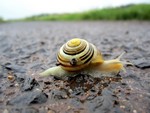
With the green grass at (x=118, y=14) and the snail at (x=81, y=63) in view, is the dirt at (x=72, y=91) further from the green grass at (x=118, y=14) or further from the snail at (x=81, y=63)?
A: the green grass at (x=118, y=14)

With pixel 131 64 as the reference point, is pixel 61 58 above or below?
above

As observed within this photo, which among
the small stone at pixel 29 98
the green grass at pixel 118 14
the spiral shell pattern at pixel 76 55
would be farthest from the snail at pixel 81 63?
the green grass at pixel 118 14

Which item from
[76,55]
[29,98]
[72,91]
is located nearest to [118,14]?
[76,55]

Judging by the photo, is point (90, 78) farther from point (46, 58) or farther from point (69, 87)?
point (46, 58)

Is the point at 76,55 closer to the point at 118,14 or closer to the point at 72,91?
the point at 72,91

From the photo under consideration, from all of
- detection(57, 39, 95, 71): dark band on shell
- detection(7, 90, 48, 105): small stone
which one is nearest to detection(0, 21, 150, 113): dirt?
detection(7, 90, 48, 105): small stone

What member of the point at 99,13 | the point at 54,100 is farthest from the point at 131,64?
the point at 99,13

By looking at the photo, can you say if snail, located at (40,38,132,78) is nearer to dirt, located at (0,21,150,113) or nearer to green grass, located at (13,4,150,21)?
dirt, located at (0,21,150,113)
